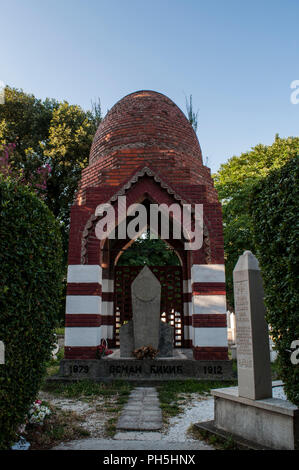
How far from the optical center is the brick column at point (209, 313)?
7895 mm

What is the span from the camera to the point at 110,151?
10414mm

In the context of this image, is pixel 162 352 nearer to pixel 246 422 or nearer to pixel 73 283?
pixel 73 283

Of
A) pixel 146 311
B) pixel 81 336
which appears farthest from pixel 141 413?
pixel 146 311

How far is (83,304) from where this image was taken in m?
8.10

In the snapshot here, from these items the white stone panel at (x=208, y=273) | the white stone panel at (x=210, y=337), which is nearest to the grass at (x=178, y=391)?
the white stone panel at (x=210, y=337)

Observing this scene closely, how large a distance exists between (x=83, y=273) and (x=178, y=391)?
141 inches

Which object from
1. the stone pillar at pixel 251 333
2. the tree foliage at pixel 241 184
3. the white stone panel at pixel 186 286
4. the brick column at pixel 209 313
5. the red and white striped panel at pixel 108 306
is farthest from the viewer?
the tree foliage at pixel 241 184

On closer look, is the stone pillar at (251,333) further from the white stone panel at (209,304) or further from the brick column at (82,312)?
the brick column at (82,312)

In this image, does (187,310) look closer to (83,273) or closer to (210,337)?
(210,337)

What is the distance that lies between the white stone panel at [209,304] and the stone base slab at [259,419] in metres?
3.59

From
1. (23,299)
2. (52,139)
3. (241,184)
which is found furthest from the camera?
(52,139)

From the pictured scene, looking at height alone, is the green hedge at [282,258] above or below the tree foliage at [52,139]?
below

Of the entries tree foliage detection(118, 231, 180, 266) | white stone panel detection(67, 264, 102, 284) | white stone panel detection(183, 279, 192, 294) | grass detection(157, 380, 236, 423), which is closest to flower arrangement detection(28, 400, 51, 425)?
grass detection(157, 380, 236, 423)
